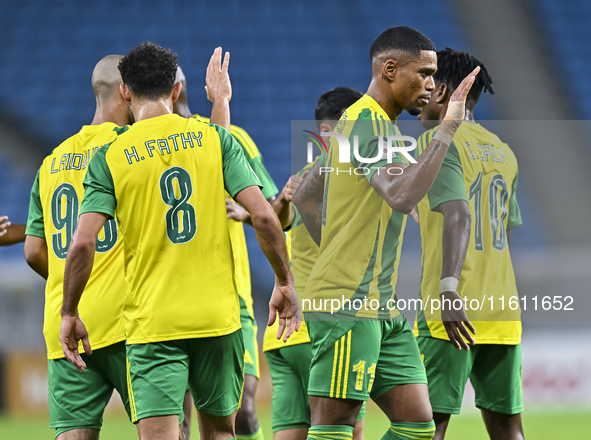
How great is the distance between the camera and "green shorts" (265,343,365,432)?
14.4ft

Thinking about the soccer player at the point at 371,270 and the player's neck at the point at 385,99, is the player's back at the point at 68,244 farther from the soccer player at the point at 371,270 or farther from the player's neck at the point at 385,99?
the player's neck at the point at 385,99

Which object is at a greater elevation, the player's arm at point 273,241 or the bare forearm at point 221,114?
the bare forearm at point 221,114

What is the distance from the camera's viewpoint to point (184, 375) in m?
3.20

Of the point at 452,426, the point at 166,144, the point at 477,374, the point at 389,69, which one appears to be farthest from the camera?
the point at 452,426

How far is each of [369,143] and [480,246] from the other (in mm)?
1018

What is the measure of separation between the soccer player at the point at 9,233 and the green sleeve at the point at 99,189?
55.5 inches

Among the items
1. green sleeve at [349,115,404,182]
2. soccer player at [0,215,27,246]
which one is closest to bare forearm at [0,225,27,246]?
soccer player at [0,215,27,246]

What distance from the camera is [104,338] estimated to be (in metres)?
3.56

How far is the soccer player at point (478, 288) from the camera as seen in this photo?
3855mm

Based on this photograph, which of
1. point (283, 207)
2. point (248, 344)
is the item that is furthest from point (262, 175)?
point (248, 344)

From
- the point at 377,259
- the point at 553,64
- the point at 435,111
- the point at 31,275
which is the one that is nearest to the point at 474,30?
the point at 553,64

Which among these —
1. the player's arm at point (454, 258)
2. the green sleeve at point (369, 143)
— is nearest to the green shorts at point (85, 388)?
the green sleeve at point (369, 143)

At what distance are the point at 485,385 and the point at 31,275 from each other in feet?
20.3

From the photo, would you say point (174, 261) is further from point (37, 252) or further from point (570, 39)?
point (570, 39)
